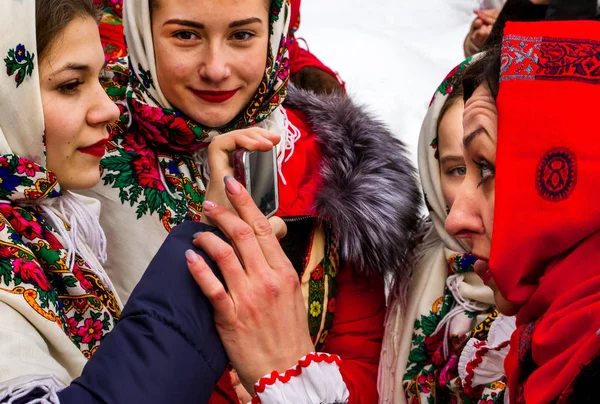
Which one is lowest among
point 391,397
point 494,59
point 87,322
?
point 391,397

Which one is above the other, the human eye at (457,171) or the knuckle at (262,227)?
the knuckle at (262,227)

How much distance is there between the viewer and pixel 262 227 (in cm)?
147

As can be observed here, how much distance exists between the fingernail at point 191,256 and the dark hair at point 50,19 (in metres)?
0.51

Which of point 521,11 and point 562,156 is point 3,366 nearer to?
point 562,156

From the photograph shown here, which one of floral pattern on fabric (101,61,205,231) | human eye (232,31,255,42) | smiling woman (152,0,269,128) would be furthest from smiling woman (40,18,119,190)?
human eye (232,31,255,42)

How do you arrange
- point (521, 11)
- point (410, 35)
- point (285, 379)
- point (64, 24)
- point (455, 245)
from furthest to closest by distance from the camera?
point (410, 35), point (521, 11), point (455, 245), point (64, 24), point (285, 379)

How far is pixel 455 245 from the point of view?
7.00ft

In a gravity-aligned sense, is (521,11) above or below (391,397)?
above

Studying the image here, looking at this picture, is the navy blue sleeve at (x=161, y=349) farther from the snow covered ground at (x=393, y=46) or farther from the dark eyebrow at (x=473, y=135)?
the snow covered ground at (x=393, y=46)

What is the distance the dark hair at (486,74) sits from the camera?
141 cm

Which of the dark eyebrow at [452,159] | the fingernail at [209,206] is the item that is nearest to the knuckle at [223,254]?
the fingernail at [209,206]

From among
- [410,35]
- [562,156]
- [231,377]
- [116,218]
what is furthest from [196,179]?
[410,35]

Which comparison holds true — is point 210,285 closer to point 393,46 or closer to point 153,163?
point 153,163

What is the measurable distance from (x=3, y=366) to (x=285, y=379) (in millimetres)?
475
